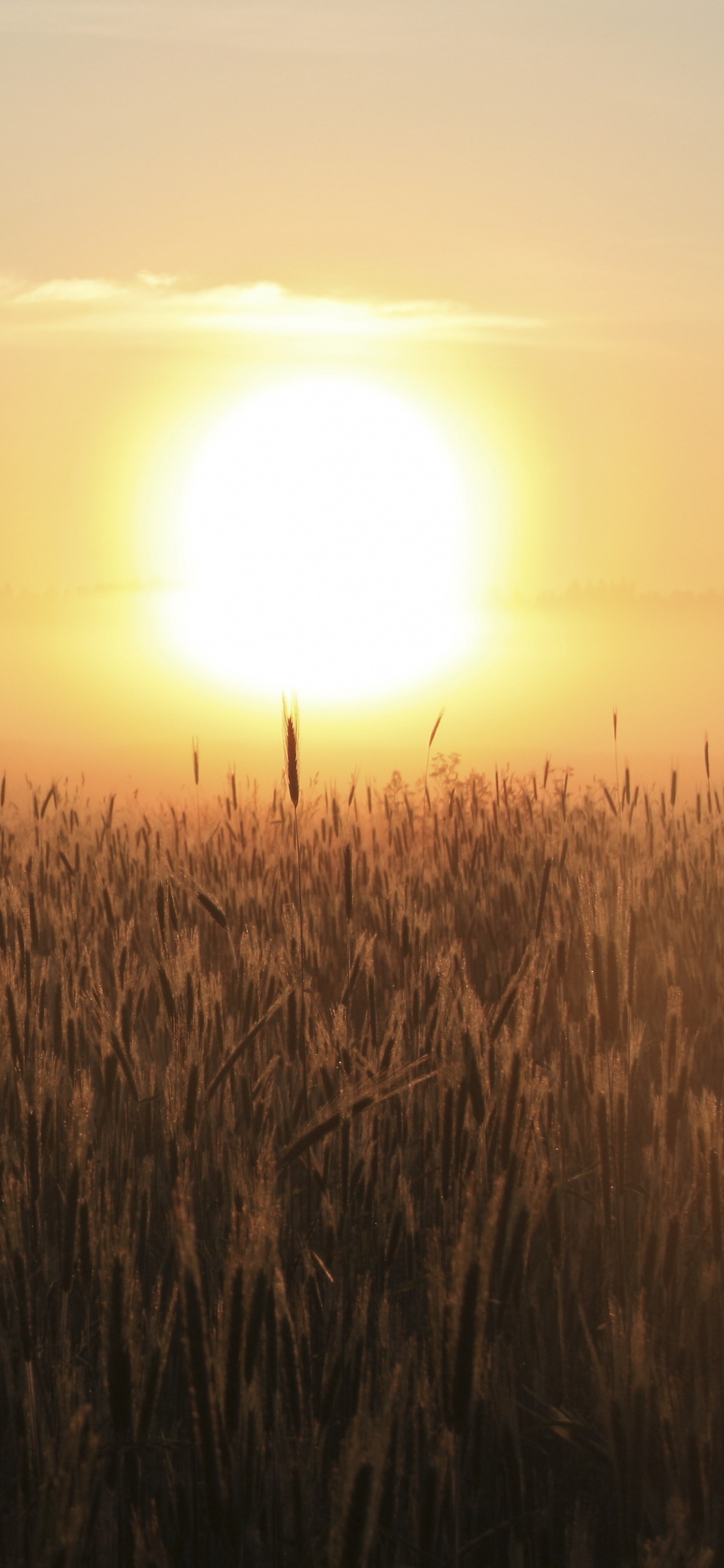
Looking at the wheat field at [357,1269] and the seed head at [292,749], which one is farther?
the seed head at [292,749]

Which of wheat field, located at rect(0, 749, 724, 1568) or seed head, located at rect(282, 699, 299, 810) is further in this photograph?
seed head, located at rect(282, 699, 299, 810)

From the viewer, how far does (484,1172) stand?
1664mm

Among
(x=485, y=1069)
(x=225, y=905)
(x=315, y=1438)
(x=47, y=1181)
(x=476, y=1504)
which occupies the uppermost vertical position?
(x=225, y=905)

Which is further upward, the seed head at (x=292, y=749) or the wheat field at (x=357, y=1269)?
the seed head at (x=292, y=749)

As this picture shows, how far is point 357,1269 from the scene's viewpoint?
5.29 ft

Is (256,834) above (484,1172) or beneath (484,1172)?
above

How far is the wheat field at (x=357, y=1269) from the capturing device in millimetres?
1083

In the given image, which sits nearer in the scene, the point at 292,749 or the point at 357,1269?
the point at 357,1269

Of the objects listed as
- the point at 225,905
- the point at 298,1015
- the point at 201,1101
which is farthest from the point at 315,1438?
the point at 225,905

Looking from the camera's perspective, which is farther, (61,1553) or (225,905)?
(225,905)

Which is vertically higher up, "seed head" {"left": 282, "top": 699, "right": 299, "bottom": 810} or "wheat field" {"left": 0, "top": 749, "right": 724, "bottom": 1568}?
"seed head" {"left": 282, "top": 699, "right": 299, "bottom": 810}

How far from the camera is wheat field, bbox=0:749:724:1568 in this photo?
1.08 meters

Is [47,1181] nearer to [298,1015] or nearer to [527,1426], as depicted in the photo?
[298,1015]

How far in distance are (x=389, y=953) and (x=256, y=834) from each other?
2.17m
